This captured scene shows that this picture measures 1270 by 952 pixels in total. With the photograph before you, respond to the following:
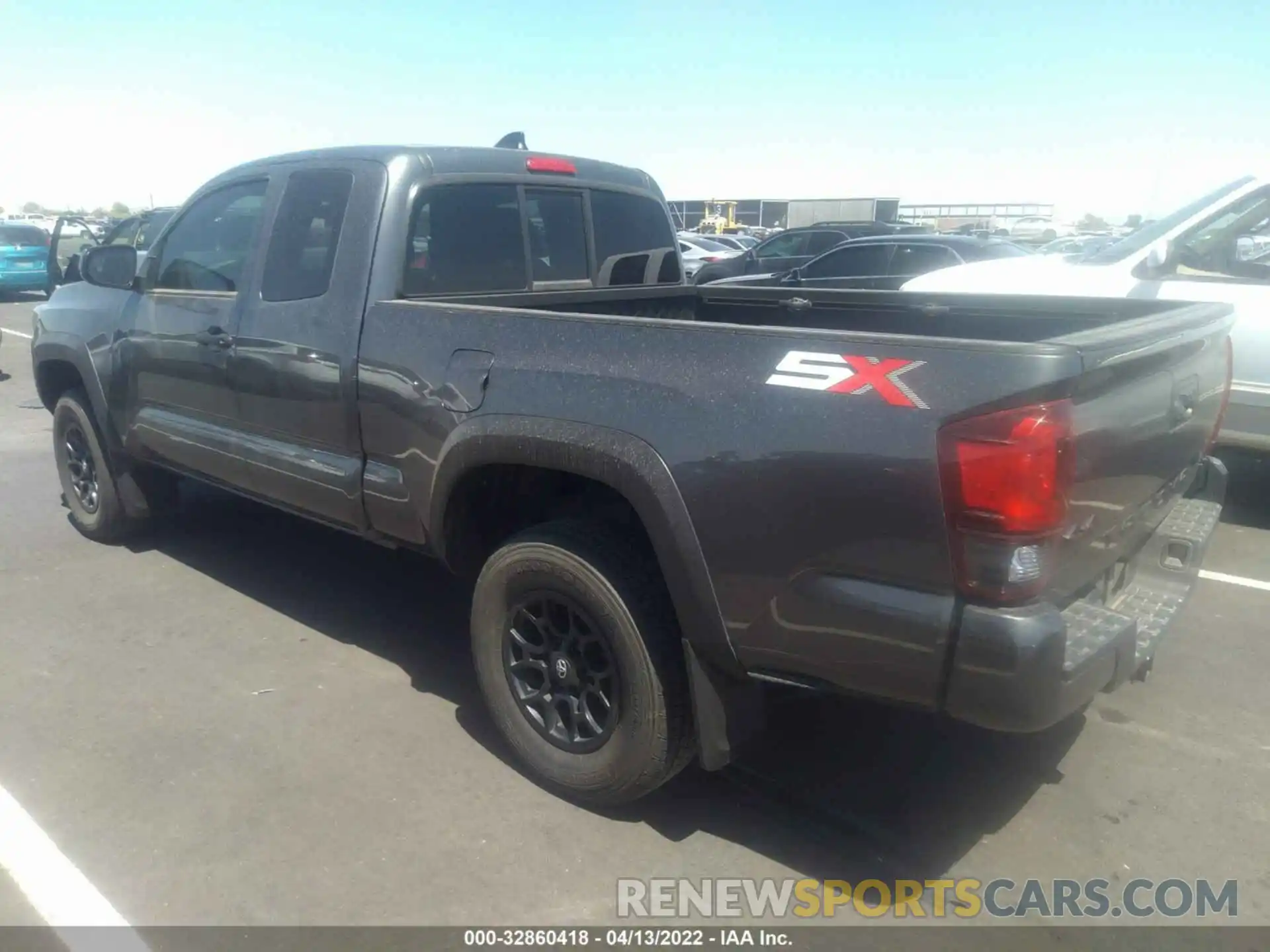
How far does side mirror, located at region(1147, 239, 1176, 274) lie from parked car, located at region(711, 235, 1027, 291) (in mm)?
6353

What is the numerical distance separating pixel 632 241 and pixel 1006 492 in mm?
2862

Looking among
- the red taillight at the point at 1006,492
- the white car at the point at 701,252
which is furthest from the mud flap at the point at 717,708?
the white car at the point at 701,252

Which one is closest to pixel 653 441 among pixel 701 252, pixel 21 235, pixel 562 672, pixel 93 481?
pixel 562 672

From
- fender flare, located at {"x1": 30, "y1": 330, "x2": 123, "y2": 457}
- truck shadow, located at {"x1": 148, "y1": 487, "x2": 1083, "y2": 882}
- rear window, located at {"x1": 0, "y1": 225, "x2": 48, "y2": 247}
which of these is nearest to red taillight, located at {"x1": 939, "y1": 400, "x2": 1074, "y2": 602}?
→ truck shadow, located at {"x1": 148, "y1": 487, "x2": 1083, "y2": 882}

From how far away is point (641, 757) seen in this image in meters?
2.93

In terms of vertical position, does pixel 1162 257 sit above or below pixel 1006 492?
above

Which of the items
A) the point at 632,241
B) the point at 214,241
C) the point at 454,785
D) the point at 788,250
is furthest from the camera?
the point at 788,250

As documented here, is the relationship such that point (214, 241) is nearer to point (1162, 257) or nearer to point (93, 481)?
point (93, 481)

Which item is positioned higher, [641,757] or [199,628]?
[641,757]

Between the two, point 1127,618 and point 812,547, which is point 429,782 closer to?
point 812,547

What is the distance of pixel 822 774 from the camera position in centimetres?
338

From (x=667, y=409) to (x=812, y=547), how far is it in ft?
1.76

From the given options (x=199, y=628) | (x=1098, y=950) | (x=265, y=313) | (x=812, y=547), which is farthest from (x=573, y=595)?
(x=199, y=628)

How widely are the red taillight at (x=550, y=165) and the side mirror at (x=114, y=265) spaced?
80.6 inches
